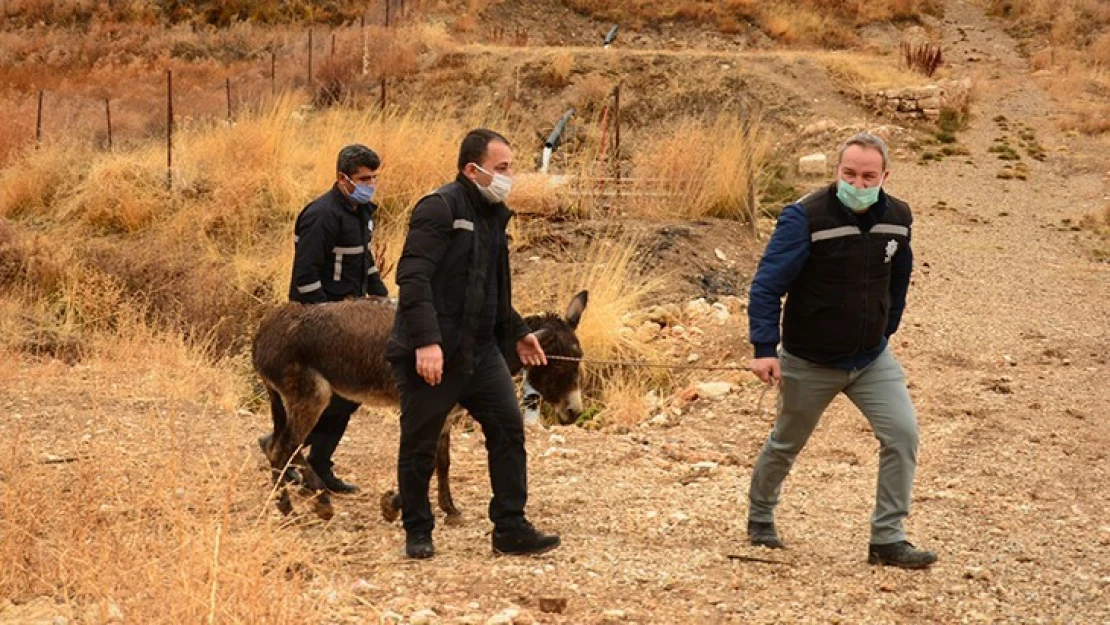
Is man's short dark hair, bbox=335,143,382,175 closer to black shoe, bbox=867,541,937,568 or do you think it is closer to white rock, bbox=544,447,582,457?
white rock, bbox=544,447,582,457

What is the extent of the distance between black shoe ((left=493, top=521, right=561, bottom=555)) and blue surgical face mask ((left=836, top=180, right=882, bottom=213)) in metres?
2.05

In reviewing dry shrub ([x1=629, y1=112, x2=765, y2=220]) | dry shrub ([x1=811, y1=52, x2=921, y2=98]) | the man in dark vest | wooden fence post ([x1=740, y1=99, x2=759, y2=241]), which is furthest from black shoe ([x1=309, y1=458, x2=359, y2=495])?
dry shrub ([x1=811, y1=52, x2=921, y2=98])

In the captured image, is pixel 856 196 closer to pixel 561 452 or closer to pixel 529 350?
pixel 529 350

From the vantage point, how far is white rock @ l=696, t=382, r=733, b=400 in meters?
10.2

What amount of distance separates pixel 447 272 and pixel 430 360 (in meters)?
0.44

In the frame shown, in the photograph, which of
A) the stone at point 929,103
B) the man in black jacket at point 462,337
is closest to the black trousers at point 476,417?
the man in black jacket at point 462,337

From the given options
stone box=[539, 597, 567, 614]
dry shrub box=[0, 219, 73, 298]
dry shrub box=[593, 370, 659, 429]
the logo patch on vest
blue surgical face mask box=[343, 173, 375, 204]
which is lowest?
dry shrub box=[0, 219, 73, 298]

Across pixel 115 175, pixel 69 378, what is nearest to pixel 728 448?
pixel 69 378

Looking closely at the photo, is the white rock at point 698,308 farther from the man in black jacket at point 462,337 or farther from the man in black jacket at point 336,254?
the man in black jacket at point 462,337

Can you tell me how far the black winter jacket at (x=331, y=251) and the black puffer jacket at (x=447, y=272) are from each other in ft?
5.10

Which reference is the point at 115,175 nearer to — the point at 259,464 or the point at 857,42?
the point at 259,464

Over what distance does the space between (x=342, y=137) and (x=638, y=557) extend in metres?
10.6

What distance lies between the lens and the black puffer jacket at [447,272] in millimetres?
5797

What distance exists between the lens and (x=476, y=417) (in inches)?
249
